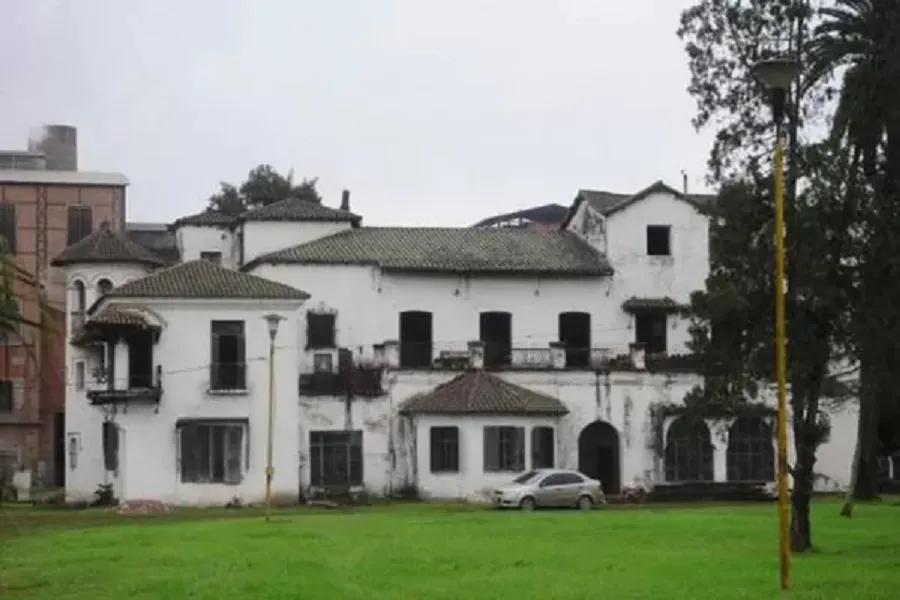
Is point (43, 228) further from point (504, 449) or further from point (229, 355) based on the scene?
point (504, 449)

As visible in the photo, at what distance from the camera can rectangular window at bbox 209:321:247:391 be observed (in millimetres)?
56812

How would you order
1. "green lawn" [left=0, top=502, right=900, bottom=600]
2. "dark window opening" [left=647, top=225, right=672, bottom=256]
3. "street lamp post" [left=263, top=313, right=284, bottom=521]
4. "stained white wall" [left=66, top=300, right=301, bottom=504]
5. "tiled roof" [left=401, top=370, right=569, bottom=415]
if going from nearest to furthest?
"green lawn" [left=0, top=502, right=900, bottom=600], "street lamp post" [left=263, top=313, right=284, bottom=521], "stained white wall" [left=66, top=300, right=301, bottom=504], "tiled roof" [left=401, top=370, right=569, bottom=415], "dark window opening" [left=647, top=225, right=672, bottom=256]

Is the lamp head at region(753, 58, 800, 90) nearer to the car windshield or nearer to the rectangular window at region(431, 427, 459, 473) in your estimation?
the car windshield

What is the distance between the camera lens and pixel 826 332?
29.8 meters

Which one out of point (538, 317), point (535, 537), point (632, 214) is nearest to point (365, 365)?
point (538, 317)

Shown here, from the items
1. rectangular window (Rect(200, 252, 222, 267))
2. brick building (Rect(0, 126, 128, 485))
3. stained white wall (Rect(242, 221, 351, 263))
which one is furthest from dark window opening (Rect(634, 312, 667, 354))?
brick building (Rect(0, 126, 128, 485))

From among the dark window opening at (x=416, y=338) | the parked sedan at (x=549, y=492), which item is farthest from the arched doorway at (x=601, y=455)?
the parked sedan at (x=549, y=492)

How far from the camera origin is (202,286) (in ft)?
187

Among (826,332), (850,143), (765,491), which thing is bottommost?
(765,491)

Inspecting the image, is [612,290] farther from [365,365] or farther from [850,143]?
[850,143]

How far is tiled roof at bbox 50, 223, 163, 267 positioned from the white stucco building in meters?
0.10

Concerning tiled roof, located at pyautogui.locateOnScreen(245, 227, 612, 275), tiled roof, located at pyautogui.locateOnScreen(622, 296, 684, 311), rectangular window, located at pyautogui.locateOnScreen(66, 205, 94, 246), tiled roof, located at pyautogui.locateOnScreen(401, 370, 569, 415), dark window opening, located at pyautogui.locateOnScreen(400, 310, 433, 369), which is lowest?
tiled roof, located at pyautogui.locateOnScreen(401, 370, 569, 415)

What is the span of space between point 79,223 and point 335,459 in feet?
79.8

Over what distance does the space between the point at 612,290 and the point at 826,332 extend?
116 feet
